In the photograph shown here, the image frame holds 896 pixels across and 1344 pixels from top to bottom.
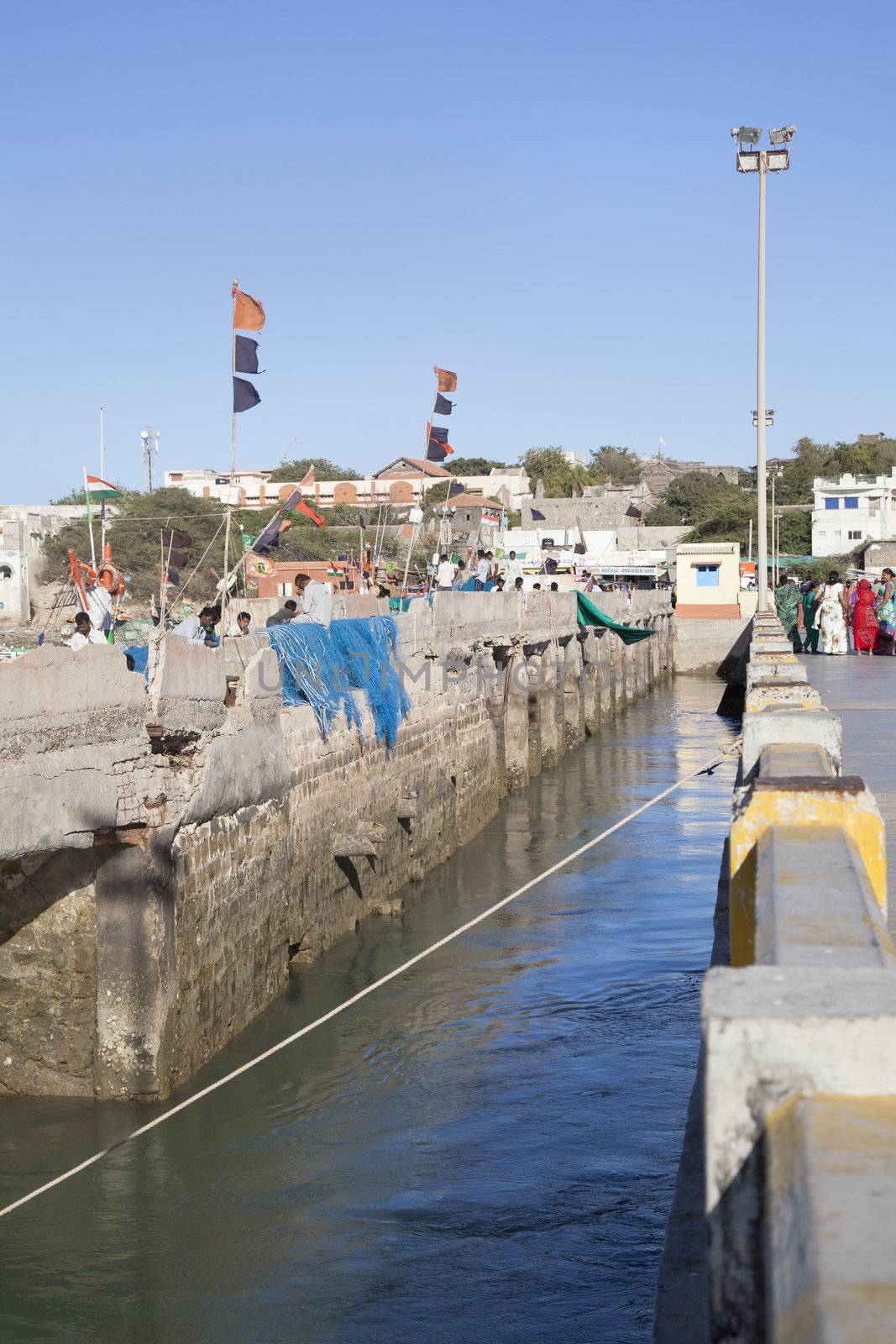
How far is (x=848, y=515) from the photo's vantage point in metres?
75.1

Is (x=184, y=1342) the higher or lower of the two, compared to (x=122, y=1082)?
lower

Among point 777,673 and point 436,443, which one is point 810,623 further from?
point 777,673

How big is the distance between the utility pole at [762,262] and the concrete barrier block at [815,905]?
25581mm

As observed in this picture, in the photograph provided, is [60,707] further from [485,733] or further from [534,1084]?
[485,733]

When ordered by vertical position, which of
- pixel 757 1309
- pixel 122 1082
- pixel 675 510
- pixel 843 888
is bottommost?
pixel 122 1082

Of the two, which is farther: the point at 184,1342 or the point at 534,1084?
the point at 534,1084

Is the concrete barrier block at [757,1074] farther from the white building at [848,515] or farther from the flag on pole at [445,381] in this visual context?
the white building at [848,515]

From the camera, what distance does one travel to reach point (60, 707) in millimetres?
8641

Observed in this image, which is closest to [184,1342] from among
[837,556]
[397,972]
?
[397,972]

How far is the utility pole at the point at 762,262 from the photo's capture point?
29.7 metres

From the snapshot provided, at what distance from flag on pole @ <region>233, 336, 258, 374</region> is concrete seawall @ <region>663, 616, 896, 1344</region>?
12772mm

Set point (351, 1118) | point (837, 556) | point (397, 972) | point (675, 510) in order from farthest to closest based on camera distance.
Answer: point (675, 510) < point (837, 556) < point (397, 972) < point (351, 1118)

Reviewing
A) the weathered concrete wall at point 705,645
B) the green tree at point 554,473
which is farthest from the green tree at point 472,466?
the weathered concrete wall at point 705,645

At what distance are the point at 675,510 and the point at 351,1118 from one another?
281ft
